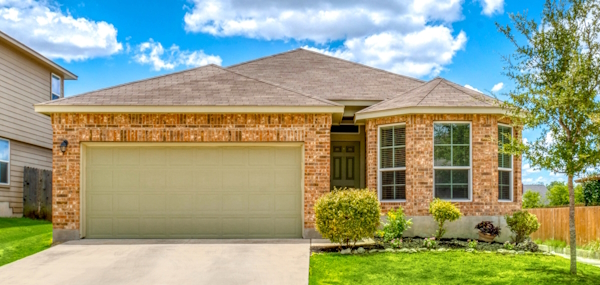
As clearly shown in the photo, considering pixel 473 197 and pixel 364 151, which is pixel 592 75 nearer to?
pixel 473 197

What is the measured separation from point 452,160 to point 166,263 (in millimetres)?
6944

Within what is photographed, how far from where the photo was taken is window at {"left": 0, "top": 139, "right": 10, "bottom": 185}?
68.7ft

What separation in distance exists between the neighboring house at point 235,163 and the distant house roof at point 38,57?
8.40 metres

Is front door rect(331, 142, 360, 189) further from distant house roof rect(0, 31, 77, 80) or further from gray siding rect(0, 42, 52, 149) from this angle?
distant house roof rect(0, 31, 77, 80)

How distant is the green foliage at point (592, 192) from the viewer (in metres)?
21.6

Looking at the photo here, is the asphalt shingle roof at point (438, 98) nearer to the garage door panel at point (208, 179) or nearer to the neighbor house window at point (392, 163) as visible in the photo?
the neighbor house window at point (392, 163)

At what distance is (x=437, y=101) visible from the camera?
14156 millimetres

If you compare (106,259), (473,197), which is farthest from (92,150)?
(473,197)

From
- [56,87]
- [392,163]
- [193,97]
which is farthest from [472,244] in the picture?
[56,87]

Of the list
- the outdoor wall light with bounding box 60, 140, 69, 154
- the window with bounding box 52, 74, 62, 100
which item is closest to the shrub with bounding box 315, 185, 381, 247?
the outdoor wall light with bounding box 60, 140, 69, 154

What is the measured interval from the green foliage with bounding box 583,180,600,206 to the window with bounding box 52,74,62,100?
69.3ft

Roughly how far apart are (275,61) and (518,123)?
34.1ft

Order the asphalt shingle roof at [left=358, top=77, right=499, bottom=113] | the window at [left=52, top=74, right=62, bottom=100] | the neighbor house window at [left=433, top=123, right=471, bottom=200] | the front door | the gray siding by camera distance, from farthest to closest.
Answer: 1. the window at [left=52, top=74, right=62, bottom=100]
2. the gray siding
3. the front door
4. the neighbor house window at [left=433, top=123, right=471, bottom=200]
5. the asphalt shingle roof at [left=358, top=77, right=499, bottom=113]

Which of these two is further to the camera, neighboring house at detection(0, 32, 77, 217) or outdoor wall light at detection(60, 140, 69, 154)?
neighboring house at detection(0, 32, 77, 217)
